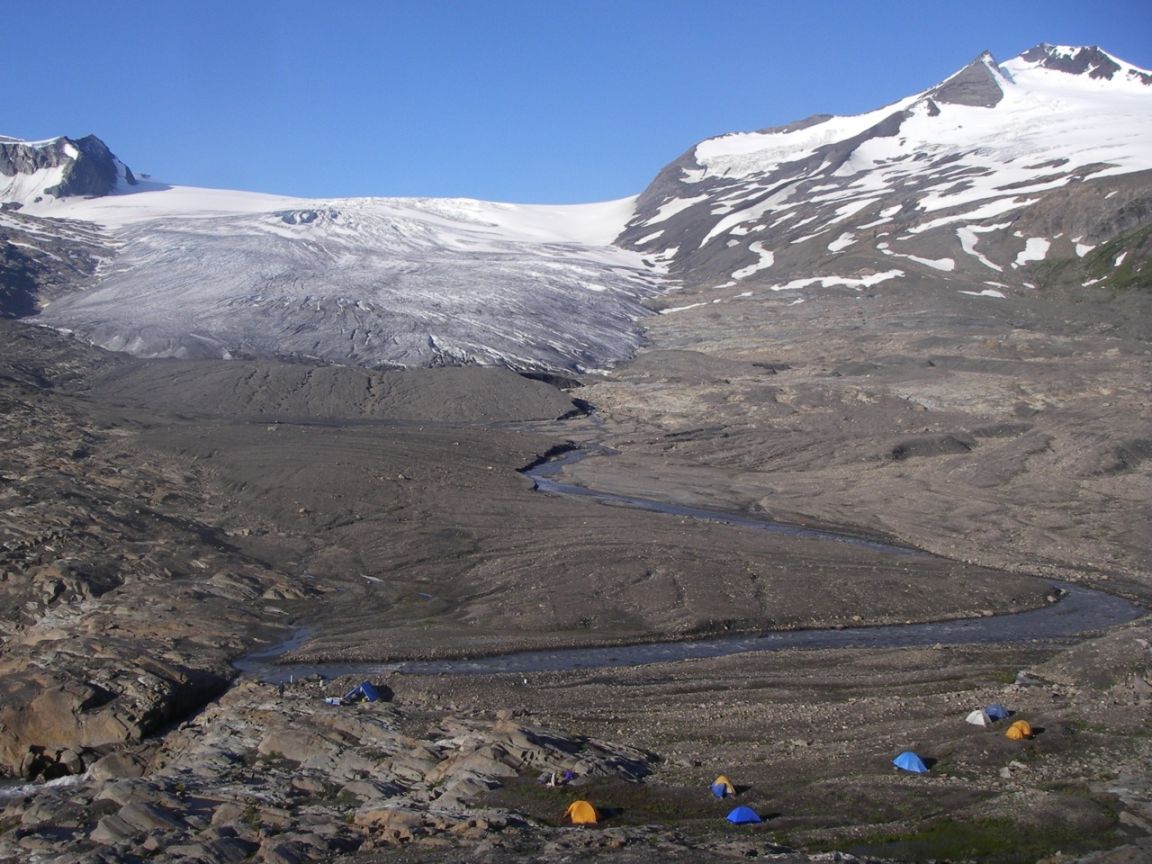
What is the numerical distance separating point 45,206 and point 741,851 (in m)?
106

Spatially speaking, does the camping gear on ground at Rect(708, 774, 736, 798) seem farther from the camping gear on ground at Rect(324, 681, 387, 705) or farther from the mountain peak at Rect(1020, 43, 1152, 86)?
the mountain peak at Rect(1020, 43, 1152, 86)

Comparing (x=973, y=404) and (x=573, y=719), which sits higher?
(x=973, y=404)

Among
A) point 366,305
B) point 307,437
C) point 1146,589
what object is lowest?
point 1146,589

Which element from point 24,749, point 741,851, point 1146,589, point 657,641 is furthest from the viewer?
point 1146,589

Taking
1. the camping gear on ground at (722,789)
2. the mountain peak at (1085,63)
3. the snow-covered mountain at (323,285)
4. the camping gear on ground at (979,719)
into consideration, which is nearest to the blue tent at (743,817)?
the camping gear on ground at (722,789)

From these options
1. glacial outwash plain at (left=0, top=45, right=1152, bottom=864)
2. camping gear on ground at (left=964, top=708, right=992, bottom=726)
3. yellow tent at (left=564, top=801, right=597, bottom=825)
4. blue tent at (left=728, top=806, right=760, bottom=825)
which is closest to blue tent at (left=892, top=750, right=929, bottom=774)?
glacial outwash plain at (left=0, top=45, right=1152, bottom=864)

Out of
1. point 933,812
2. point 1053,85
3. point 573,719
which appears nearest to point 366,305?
point 573,719

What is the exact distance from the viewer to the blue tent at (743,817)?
1254 cm

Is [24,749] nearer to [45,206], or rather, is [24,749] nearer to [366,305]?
[366,305]

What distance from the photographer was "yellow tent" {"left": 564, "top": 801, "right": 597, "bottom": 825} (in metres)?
12.8

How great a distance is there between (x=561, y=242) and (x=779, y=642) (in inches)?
4116

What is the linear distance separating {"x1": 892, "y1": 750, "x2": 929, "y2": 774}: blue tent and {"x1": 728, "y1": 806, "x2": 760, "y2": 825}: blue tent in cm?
271

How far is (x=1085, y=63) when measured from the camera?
150 m

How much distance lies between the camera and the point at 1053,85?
14438cm
